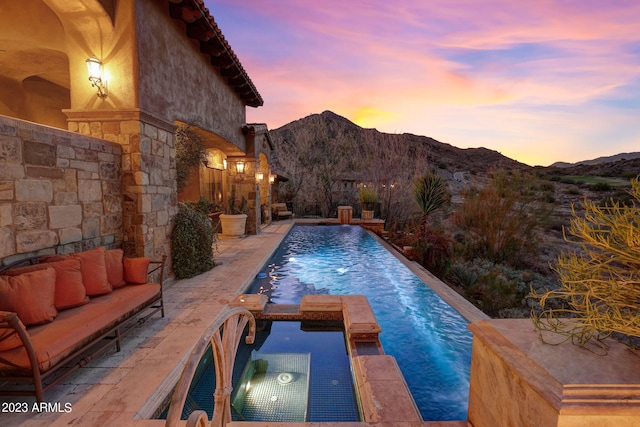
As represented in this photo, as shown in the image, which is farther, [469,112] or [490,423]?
[469,112]

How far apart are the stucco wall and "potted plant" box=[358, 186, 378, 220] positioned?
27.7 feet

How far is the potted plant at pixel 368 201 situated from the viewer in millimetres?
14699

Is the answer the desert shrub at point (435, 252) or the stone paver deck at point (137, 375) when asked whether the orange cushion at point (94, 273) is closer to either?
the stone paver deck at point (137, 375)

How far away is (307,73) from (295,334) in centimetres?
1608

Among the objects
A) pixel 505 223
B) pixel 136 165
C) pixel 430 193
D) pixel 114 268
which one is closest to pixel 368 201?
pixel 430 193

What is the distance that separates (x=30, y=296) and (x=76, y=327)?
1.56 ft

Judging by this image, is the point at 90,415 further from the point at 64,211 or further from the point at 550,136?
the point at 550,136

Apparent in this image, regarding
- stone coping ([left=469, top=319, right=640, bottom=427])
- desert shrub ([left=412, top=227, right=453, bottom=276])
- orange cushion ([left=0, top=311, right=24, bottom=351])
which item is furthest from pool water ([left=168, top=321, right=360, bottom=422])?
desert shrub ([left=412, top=227, right=453, bottom=276])

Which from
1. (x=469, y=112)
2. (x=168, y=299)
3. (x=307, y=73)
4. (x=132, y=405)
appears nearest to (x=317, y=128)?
(x=307, y=73)

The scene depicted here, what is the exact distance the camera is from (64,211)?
12.0 feet

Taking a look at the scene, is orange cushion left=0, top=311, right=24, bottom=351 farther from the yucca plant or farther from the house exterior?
the yucca plant

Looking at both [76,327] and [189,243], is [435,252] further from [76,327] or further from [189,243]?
[76,327]

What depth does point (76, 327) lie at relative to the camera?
102 inches

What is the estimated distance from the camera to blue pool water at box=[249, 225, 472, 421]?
3.13 metres
